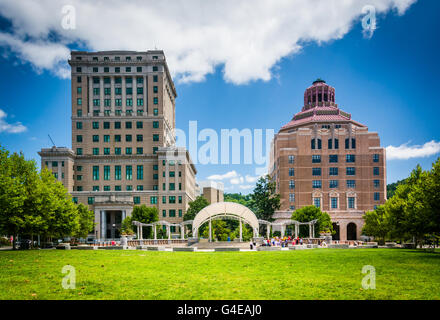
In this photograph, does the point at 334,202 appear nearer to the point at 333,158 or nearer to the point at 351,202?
the point at 351,202

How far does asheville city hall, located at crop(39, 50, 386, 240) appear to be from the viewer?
9244cm

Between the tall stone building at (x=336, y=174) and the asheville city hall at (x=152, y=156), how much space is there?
231 millimetres

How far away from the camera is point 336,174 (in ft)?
307

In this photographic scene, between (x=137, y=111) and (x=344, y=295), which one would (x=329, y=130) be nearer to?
(x=137, y=111)

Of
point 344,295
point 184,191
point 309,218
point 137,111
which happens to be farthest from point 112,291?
point 137,111

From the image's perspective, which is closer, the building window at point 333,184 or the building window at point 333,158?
the building window at point 333,184

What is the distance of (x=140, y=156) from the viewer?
9744 centimetres

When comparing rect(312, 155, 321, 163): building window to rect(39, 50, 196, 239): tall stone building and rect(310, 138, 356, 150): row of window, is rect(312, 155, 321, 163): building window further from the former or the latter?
rect(39, 50, 196, 239): tall stone building

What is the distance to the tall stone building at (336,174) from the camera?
91.8 meters

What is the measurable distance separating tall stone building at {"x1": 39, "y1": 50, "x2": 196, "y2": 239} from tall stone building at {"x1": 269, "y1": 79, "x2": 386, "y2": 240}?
83.7 feet

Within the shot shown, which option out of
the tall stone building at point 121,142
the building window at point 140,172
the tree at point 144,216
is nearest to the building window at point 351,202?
the tall stone building at point 121,142

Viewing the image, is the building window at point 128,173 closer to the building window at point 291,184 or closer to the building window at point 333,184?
the building window at point 291,184
